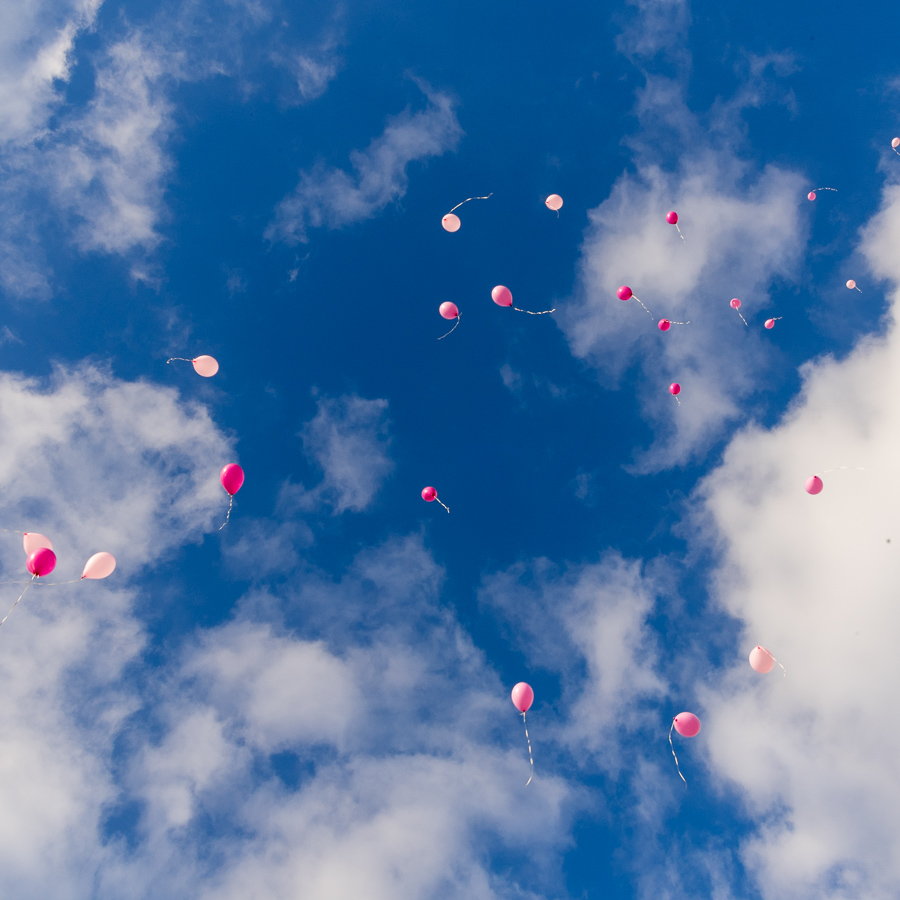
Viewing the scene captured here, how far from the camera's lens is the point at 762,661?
1281 cm

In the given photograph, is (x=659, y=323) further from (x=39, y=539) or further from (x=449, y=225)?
(x=39, y=539)

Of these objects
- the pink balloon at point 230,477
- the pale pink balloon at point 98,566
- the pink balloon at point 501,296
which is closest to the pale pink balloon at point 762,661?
the pink balloon at point 501,296

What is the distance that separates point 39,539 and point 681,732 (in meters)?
17.0

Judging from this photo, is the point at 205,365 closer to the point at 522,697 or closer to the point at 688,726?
the point at 522,697

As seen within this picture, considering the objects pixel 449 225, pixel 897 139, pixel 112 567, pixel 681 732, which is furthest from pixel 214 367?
pixel 897 139

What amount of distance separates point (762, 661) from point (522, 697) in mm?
6438

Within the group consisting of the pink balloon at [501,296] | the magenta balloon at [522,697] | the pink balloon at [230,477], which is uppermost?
the pink balloon at [501,296]

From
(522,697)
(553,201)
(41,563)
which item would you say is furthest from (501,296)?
(41,563)

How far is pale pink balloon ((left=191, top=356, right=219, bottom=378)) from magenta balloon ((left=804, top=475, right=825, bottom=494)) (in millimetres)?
18542

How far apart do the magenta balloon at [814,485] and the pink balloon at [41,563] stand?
20282 millimetres

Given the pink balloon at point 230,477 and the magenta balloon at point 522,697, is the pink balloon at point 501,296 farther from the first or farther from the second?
the magenta balloon at point 522,697

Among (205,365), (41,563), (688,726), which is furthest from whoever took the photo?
(205,365)

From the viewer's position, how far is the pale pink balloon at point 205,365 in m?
14.8

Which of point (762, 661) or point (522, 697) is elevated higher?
point (762, 661)
